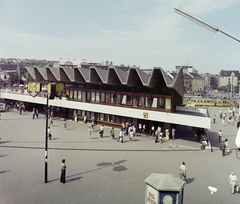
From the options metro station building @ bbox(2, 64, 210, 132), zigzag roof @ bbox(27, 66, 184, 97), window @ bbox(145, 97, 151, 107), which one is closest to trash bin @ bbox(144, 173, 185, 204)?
Result: metro station building @ bbox(2, 64, 210, 132)

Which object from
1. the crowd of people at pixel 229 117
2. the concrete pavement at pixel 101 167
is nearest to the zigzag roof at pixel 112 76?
the concrete pavement at pixel 101 167

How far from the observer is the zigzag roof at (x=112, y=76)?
2223 cm

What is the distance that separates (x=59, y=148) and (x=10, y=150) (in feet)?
13.2

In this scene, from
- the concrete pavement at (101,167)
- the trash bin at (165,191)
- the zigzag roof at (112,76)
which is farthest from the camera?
the zigzag roof at (112,76)

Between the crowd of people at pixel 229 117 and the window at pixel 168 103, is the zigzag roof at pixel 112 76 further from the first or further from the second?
the crowd of people at pixel 229 117

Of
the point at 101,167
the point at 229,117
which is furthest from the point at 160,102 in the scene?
the point at 229,117

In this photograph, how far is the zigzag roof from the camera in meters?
22.2

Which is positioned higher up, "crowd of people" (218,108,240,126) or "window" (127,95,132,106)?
"window" (127,95,132,106)

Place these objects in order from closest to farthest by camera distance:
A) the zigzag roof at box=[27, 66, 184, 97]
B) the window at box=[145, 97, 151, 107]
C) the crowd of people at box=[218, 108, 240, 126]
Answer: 1. the zigzag roof at box=[27, 66, 184, 97]
2. the window at box=[145, 97, 151, 107]
3. the crowd of people at box=[218, 108, 240, 126]

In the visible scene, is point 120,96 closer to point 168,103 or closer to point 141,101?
point 141,101

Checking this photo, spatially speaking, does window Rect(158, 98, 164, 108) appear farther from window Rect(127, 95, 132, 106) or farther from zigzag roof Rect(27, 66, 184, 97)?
window Rect(127, 95, 132, 106)

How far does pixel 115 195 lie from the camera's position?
1057cm

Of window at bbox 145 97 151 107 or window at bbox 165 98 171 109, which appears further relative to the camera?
window at bbox 145 97 151 107

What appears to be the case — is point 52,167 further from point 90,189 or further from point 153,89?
point 153,89
